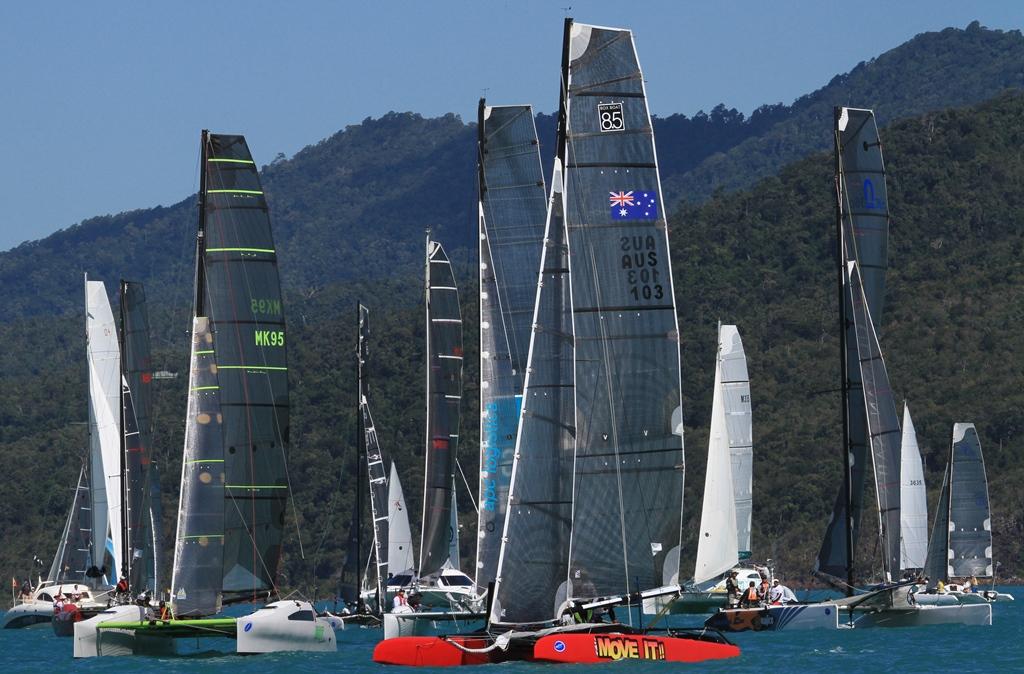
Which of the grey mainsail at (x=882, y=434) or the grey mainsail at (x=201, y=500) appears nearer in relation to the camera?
the grey mainsail at (x=201, y=500)

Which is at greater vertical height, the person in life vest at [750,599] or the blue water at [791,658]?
the person in life vest at [750,599]

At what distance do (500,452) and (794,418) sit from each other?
52.6m

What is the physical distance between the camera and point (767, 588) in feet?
147

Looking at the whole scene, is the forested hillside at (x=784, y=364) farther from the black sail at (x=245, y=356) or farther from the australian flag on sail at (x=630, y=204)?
the australian flag on sail at (x=630, y=204)

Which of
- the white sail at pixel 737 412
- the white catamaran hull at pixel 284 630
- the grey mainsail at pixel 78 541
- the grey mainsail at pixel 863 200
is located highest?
the grey mainsail at pixel 863 200

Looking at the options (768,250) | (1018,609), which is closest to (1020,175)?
(768,250)

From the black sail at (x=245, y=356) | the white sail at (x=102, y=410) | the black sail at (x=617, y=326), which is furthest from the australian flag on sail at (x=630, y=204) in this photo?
the white sail at (x=102, y=410)

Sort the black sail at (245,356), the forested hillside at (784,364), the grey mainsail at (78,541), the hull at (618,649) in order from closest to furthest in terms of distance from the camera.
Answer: the hull at (618,649), the black sail at (245,356), the grey mainsail at (78,541), the forested hillside at (784,364)

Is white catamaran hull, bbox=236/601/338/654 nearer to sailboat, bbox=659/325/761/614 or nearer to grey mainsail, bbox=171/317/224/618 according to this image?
grey mainsail, bbox=171/317/224/618

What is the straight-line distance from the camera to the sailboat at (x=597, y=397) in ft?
A: 101

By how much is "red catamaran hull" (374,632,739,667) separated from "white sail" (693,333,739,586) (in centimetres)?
1737

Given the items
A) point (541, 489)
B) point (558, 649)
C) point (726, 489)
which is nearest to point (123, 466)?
point (726, 489)

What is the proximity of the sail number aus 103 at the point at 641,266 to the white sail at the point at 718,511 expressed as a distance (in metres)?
18.2

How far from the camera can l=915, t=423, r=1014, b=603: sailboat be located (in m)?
55.8
